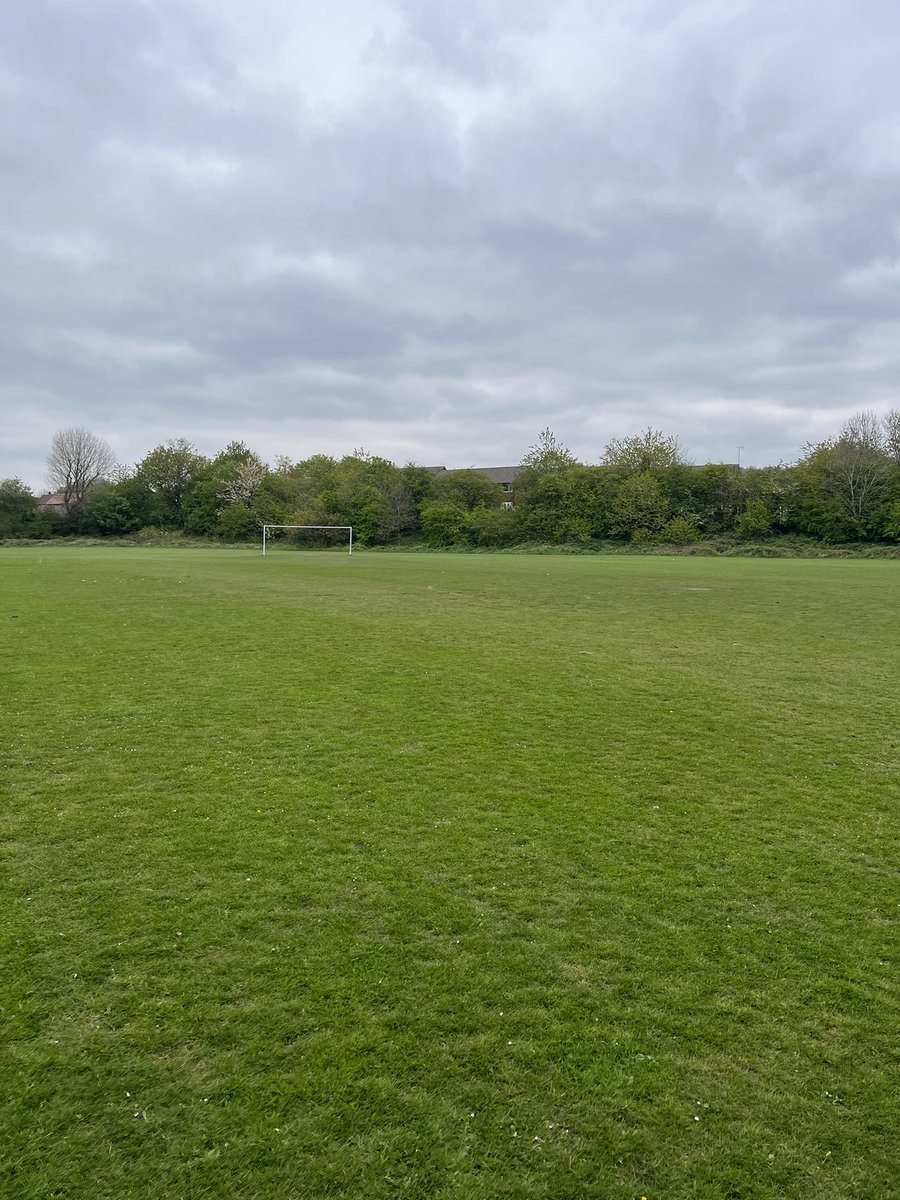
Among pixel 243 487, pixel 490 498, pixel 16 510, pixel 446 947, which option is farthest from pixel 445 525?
pixel 446 947

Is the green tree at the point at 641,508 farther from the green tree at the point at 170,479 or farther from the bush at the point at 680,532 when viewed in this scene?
the green tree at the point at 170,479

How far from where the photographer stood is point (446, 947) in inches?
155

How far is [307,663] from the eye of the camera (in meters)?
12.0

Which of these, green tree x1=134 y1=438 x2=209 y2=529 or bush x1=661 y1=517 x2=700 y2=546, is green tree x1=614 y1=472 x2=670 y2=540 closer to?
bush x1=661 y1=517 x2=700 y2=546

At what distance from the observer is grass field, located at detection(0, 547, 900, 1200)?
2689mm

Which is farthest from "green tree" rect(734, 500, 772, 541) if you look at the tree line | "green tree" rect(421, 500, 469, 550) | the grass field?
the grass field

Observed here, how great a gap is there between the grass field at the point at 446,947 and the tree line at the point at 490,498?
68561mm

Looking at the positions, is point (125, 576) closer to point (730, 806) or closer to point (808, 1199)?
point (730, 806)

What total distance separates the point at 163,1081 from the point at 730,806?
16.1 ft

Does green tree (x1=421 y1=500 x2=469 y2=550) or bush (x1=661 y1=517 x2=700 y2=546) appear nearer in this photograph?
bush (x1=661 y1=517 x2=700 y2=546)

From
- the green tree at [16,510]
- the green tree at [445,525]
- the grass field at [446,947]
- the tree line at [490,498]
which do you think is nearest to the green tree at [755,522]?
the tree line at [490,498]

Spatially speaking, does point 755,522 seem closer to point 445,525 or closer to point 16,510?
point 445,525

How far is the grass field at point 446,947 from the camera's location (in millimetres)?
2689

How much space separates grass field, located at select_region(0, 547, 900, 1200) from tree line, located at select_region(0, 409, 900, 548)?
6856 centimetres
